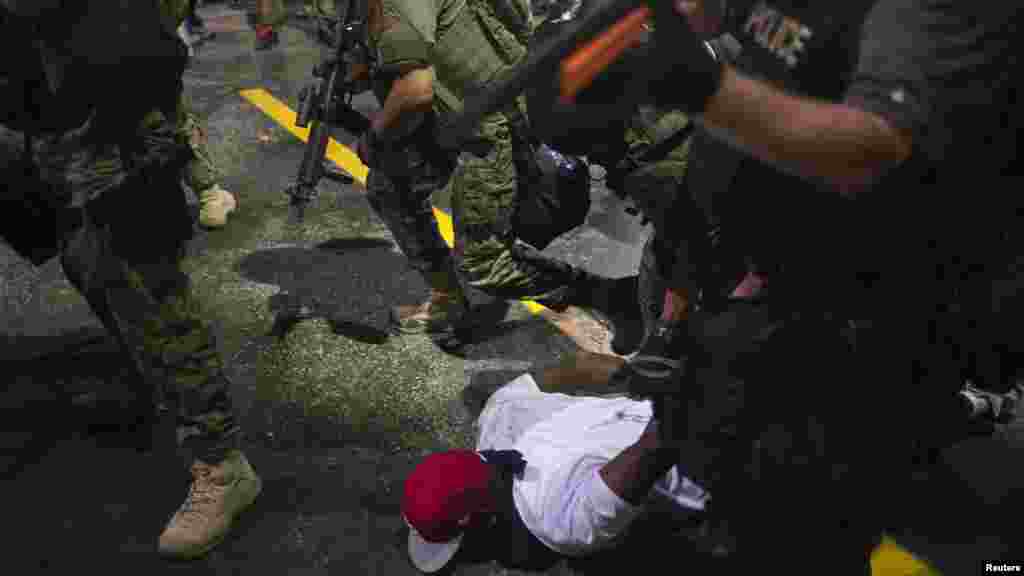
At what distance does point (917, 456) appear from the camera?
6.30 ft

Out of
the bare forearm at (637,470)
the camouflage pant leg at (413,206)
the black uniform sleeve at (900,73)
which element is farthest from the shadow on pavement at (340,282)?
the black uniform sleeve at (900,73)

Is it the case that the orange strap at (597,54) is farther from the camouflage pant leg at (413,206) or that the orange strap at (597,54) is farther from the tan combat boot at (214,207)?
the tan combat boot at (214,207)

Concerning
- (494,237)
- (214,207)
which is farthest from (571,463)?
(214,207)

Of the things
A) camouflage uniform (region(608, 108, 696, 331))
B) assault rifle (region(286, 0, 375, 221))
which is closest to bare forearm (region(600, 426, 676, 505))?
camouflage uniform (region(608, 108, 696, 331))

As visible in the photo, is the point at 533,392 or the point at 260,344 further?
the point at 260,344

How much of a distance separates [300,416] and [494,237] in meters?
0.97

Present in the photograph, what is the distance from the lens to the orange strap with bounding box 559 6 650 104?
1289 millimetres

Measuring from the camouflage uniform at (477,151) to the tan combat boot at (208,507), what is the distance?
3.74ft

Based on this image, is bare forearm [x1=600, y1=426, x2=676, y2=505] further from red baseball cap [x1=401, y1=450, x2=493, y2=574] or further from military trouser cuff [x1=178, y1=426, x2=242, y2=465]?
military trouser cuff [x1=178, y1=426, x2=242, y2=465]

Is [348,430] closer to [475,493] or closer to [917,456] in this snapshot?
[475,493]

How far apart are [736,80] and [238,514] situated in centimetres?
200

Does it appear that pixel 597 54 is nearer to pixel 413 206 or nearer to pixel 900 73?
→ pixel 900 73

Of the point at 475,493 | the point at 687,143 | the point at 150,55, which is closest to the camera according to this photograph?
the point at 150,55

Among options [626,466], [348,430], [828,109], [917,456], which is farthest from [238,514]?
[828,109]
